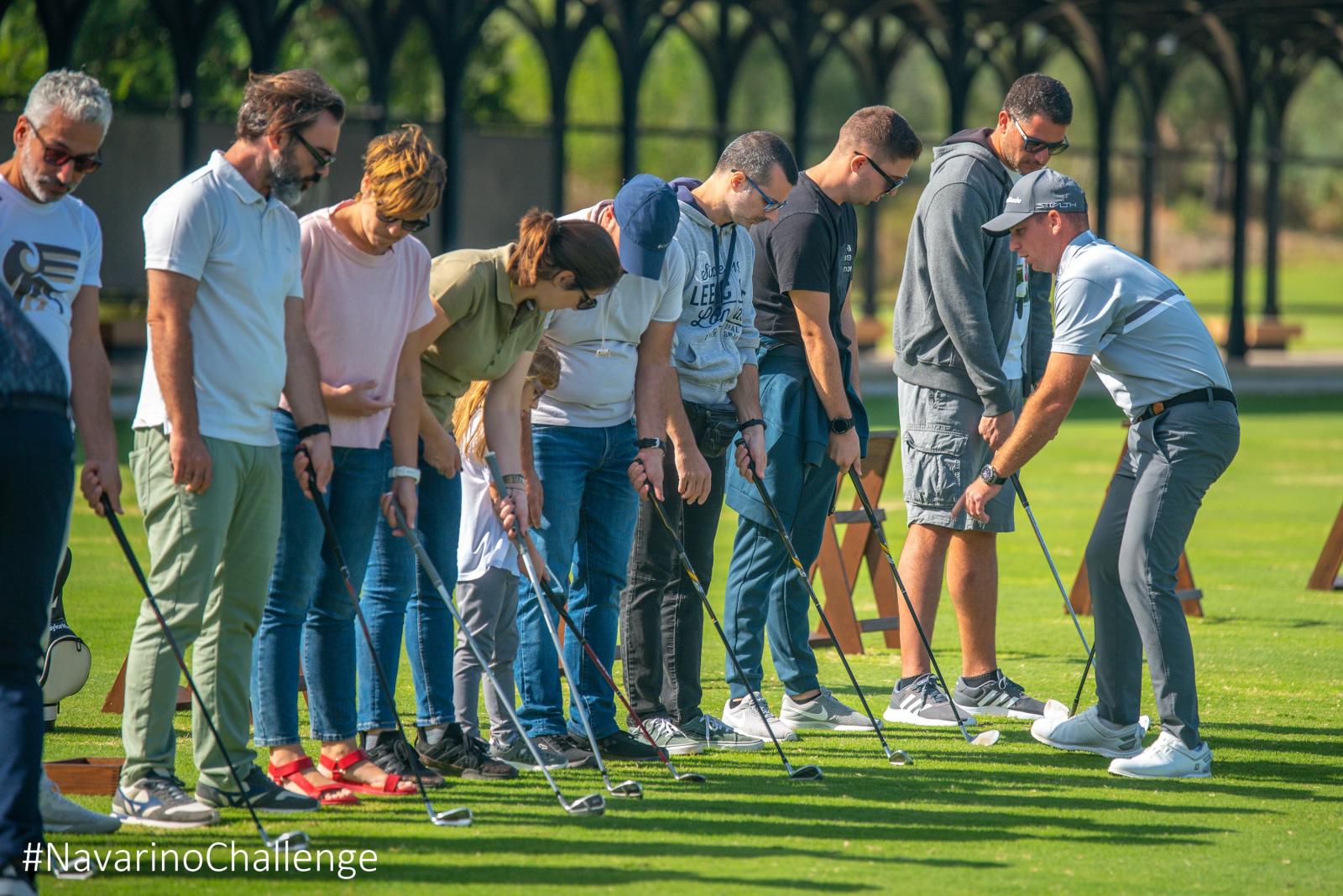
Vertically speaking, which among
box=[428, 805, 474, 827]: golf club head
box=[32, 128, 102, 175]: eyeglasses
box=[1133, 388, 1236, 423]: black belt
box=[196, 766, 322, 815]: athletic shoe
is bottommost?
box=[428, 805, 474, 827]: golf club head

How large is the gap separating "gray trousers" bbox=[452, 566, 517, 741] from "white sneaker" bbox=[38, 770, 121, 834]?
1.18 metres

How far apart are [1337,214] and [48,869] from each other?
64.6 metres

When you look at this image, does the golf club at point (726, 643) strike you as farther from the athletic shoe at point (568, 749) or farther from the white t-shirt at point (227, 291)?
the white t-shirt at point (227, 291)

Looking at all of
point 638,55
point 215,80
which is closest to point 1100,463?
point 638,55

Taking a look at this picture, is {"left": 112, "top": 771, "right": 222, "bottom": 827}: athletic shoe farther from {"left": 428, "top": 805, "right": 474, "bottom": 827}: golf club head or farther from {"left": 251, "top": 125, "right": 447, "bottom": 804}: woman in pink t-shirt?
{"left": 428, "top": 805, "right": 474, "bottom": 827}: golf club head

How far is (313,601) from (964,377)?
265 centimetres

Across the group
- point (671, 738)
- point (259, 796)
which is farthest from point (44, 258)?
point (671, 738)

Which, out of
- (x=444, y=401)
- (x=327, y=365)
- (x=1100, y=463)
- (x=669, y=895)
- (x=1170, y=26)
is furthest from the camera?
(x=1170, y=26)

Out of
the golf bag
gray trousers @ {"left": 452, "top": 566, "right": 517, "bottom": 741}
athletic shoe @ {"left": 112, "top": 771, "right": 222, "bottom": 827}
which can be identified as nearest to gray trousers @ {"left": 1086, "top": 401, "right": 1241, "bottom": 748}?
gray trousers @ {"left": 452, "top": 566, "right": 517, "bottom": 741}

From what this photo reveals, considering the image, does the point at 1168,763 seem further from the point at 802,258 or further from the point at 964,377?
the point at 802,258

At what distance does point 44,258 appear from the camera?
4375 mm

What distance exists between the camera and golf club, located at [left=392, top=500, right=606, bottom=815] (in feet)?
15.9

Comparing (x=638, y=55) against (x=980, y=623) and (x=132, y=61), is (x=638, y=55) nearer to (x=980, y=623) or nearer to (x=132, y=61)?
(x=132, y=61)

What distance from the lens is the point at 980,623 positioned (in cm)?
656
